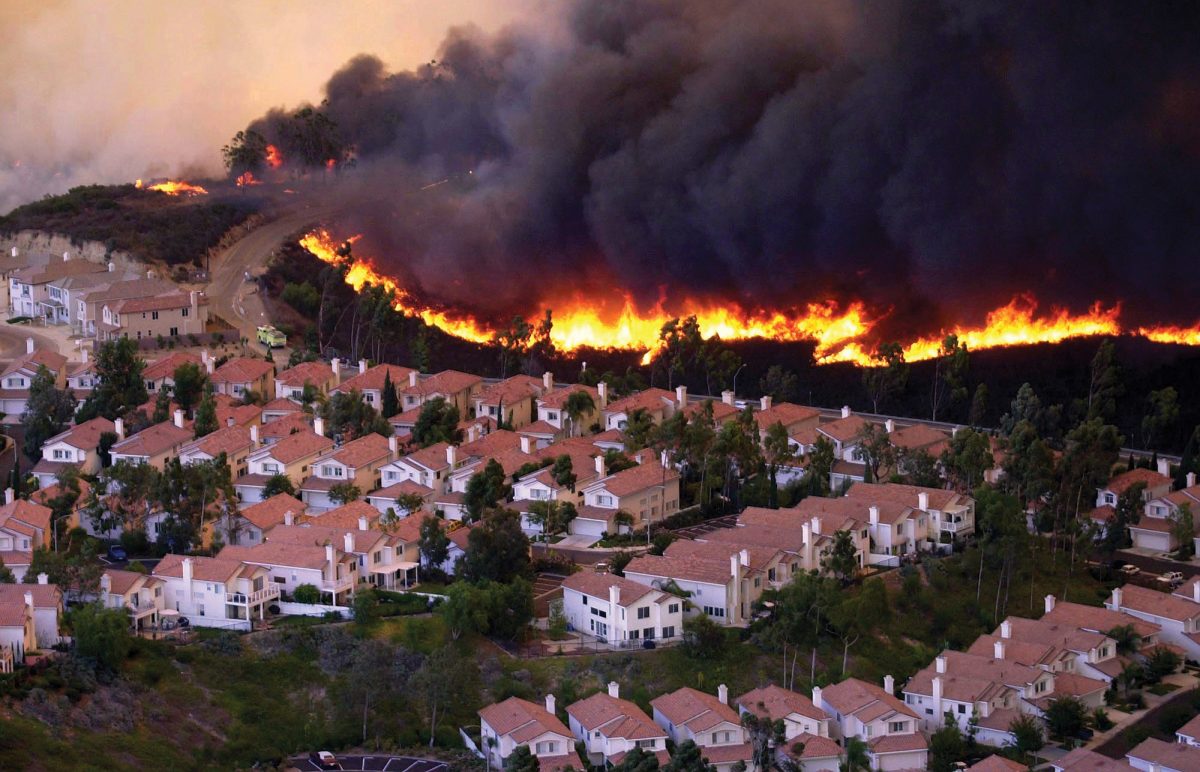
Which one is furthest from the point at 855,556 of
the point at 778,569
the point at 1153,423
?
the point at 1153,423

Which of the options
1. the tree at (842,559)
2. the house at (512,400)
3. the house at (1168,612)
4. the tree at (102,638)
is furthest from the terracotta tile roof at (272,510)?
the house at (1168,612)

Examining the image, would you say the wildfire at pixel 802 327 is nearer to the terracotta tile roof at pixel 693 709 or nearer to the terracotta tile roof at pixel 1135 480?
the terracotta tile roof at pixel 1135 480

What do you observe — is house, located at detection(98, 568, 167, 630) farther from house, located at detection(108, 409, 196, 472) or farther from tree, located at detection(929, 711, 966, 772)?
Result: tree, located at detection(929, 711, 966, 772)

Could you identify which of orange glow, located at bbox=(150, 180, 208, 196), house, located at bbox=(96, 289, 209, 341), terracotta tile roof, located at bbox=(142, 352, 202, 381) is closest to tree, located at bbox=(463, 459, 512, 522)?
terracotta tile roof, located at bbox=(142, 352, 202, 381)

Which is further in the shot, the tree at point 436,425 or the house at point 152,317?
the house at point 152,317

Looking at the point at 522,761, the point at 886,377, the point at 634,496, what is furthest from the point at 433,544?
the point at 886,377

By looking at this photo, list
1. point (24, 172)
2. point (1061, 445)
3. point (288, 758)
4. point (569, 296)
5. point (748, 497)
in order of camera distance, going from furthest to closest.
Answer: point (24, 172) → point (569, 296) → point (1061, 445) → point (748, 497) → point (288, 758)

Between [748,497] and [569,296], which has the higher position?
[569,296]

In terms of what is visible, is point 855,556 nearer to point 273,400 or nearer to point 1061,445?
point 1061,445
